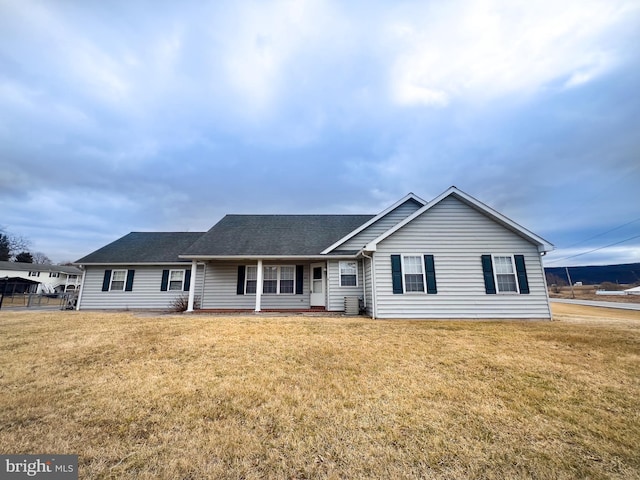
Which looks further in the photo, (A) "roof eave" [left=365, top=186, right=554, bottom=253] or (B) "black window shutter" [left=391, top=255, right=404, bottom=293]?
(B) "black window shutter" [left=391, top=255, right=404, bottom=293]

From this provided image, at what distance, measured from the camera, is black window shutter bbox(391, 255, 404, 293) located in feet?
34.6

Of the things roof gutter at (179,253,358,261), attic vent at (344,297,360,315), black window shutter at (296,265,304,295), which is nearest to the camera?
attic vent at (344,297,360,315)

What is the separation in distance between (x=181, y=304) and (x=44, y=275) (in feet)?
154

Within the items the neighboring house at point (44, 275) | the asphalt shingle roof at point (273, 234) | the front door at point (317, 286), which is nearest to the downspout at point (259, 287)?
the asphalt shingle roof at point (273, 234)

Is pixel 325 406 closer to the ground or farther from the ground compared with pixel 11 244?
→ closer to the ground

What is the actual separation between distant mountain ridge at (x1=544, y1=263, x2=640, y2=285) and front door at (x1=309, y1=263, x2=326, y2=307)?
8216 cm

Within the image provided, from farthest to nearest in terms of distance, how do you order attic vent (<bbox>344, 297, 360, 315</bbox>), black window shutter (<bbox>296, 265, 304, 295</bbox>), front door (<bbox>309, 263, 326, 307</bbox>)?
black window shutter (<bbox>296, 265, 304, 295</bbox>), front door (<bbox>309, 263, 326, 307</bbox>), attic vent (<bbox>344, 297, 360, 315</bbox>)

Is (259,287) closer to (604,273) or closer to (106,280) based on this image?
(106,280)

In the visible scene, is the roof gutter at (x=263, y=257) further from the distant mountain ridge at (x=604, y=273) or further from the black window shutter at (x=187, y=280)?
the distant mountain ridge at (x=604, y=273)

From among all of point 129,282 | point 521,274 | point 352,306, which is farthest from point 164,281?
point 521,274

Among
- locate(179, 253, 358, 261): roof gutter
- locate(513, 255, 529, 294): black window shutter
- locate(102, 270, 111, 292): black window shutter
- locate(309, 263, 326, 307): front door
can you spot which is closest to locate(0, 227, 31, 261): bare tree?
locate(102, 270, 111, 292): black window shutter

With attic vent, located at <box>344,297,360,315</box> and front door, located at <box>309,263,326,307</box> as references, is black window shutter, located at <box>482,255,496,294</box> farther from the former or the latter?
front door, located at <box>309,263,326,307</box>

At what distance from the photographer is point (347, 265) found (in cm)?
1307

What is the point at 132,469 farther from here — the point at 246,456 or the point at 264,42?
the point at 264,42
